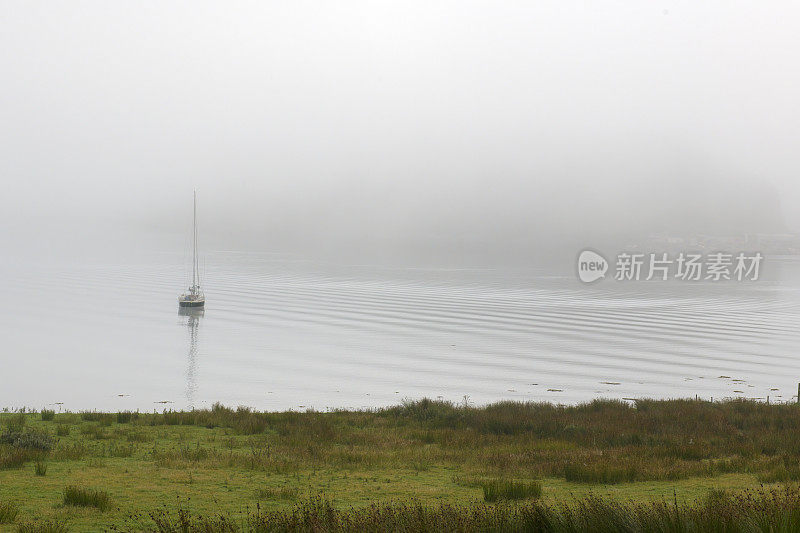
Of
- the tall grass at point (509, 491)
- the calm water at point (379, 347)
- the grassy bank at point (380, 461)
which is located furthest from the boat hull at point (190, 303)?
the tall grass at point (509, 491)

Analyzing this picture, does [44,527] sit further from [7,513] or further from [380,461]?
[380,461]

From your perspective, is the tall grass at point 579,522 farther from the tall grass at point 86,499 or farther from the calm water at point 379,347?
the calm water at point 379,347

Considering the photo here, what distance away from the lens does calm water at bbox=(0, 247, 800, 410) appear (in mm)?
43125

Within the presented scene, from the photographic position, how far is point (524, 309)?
9869cm

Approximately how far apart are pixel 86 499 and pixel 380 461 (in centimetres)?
570

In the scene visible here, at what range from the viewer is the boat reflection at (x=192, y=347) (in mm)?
42706

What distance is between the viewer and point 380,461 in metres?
13.5

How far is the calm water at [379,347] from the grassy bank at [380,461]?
1847 centimetres

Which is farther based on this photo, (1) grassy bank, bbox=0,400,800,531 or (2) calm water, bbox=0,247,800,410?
(2) calm water, bbox=0,247,800,410

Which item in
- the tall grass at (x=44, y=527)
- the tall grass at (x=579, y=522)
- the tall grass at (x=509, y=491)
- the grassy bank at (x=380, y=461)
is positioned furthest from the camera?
the tall grass at (x=509, y=491)

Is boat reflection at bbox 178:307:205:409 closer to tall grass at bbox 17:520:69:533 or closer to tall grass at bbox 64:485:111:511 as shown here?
tall grass at bbox 64:485:111:511

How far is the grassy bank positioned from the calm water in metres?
18.5

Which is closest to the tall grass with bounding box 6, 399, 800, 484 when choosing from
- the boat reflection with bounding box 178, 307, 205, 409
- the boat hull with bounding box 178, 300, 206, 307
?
the boat reflection with bounding box 178, 307, 205, 409

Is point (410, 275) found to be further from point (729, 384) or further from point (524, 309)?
point (729, 384)
